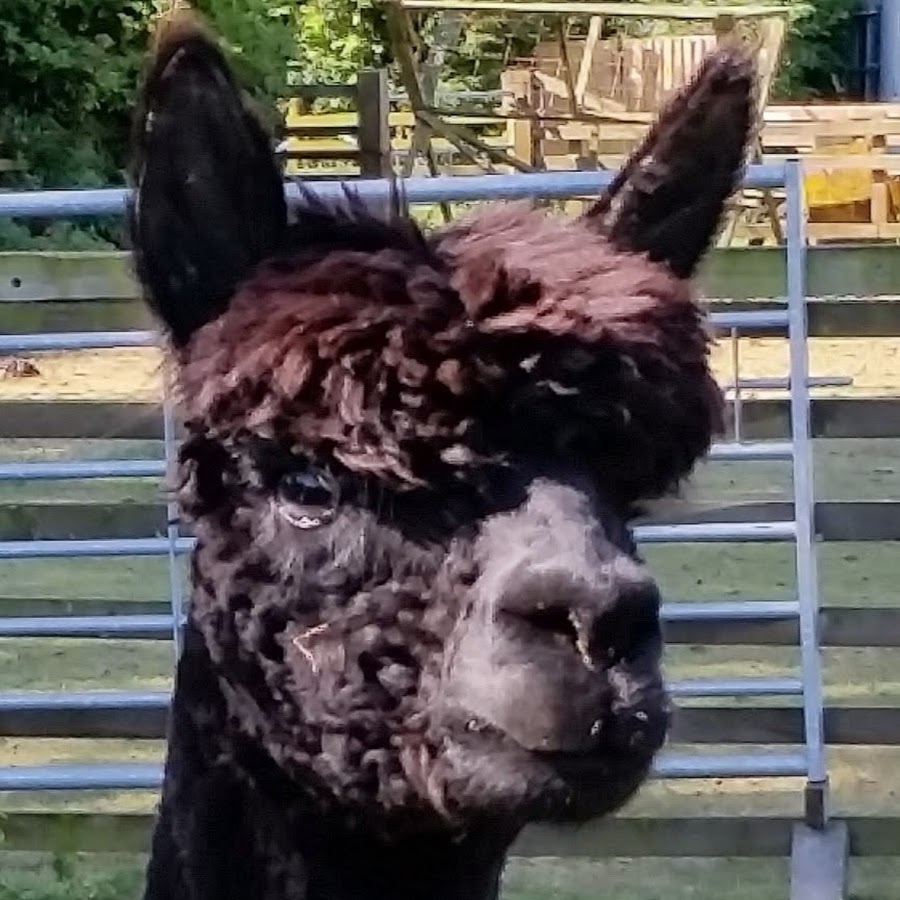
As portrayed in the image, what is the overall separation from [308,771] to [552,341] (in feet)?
1.81

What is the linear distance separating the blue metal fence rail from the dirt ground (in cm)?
223

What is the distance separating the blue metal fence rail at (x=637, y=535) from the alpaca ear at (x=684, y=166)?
5.56 feet

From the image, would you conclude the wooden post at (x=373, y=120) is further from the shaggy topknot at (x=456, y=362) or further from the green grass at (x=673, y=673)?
the shaggy topknot at (x=456, y=362)

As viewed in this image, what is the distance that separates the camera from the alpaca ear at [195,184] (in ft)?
7.59

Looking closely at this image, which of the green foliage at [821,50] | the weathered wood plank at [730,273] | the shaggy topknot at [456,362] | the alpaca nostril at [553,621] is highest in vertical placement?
the shaggy topknot at [456,362]

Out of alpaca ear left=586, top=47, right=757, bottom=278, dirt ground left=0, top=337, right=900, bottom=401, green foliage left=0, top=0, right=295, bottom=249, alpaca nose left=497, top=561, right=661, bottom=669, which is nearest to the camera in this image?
alpaca nose left=497, top=561, right=661, bottom=669

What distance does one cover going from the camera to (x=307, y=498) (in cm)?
222

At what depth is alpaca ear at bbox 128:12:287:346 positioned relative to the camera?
231cm

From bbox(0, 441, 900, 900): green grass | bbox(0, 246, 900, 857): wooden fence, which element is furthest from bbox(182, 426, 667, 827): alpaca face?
bbox(0, 246, 900, 857): wooden fence

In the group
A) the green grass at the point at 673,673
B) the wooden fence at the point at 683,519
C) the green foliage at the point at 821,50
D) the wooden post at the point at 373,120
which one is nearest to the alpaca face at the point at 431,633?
the green grass at the point at 673,673

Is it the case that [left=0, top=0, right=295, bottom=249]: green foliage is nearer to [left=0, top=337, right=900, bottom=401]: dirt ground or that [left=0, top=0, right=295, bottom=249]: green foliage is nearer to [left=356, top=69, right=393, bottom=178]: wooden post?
[left=356, top=69, right=393, bottom=178]: wooden post

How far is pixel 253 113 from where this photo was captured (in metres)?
2.36

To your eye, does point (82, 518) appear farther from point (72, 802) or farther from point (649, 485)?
point (649, 485)

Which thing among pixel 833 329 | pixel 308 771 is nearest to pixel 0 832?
pixel 833 329
